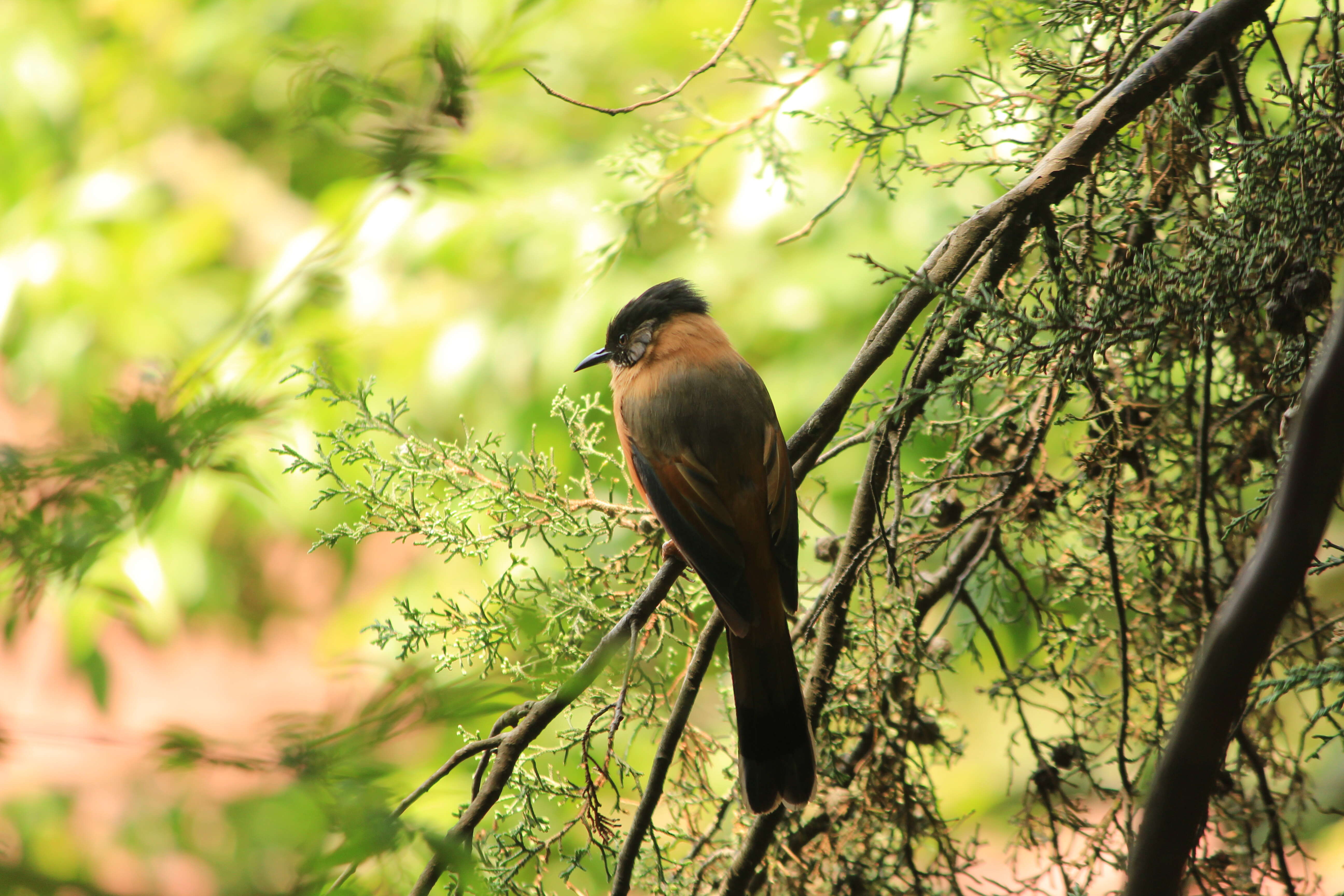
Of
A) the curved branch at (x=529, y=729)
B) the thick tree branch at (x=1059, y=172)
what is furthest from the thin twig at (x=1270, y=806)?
the curved branch at (x=529, y=729)

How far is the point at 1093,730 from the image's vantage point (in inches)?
82.2

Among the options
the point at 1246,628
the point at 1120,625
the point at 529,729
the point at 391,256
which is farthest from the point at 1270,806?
the point at 391,256

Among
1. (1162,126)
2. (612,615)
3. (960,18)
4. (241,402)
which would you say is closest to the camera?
(241,402)

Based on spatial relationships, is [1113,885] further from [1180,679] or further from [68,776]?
[68,776]

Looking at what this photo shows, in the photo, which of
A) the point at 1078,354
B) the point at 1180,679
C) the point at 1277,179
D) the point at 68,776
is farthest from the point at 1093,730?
the point at 68,776

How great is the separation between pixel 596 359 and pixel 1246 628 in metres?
2.07

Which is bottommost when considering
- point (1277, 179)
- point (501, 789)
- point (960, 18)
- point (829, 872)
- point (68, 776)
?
point (68, 776)

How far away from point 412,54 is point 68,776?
928 millimetres

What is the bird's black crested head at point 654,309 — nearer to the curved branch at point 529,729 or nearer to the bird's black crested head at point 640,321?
the bird's black crested head at point 640,321

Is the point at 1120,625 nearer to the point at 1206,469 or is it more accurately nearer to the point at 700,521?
the point at 1206,469

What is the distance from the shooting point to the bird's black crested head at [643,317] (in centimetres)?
276

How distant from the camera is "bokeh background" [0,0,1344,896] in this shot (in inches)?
94.5

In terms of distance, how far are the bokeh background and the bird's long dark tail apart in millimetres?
430

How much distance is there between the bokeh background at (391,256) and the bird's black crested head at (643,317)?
0.15 meters
